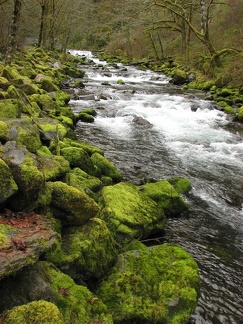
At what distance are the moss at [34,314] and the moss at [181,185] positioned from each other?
5.53 m

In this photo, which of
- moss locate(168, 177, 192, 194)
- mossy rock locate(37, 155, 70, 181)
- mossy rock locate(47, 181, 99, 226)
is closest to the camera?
mossy rock locate(47, 181, 99, 226)

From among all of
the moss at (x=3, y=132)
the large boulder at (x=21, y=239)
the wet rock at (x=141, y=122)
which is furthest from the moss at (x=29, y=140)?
the wet rock at (x=141, y=122)

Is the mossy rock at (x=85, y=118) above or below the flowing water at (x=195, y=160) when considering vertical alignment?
below

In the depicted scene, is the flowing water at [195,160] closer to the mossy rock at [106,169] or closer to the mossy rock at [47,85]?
the mossy rock at [106,169]

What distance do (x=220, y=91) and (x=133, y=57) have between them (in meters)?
27.1

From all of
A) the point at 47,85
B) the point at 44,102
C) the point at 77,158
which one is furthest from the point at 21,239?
the point at 47,85

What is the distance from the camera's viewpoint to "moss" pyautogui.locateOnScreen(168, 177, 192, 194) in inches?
320

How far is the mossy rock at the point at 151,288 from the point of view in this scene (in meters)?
4.16

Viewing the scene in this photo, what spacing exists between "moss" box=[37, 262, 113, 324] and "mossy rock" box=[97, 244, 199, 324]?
40 centimetres

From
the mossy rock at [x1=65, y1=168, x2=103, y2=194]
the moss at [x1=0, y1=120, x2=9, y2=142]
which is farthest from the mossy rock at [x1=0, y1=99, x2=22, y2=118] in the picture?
the mossy rock at [x1=65, y1=168, x2=103, y2=194]

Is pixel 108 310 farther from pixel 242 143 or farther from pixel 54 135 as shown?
pixel 242 143

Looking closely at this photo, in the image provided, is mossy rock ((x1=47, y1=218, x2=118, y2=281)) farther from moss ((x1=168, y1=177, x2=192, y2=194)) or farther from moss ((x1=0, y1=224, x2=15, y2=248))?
moss ((x1=168, y1=177, x2=192, y2=194))

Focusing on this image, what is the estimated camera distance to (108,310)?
158 inches

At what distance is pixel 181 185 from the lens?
8203 mm
